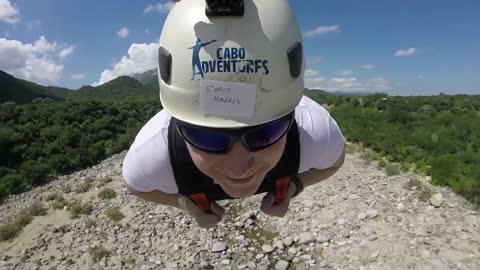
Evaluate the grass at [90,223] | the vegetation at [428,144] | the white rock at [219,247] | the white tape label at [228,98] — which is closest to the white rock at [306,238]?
the white rock at [219,247]

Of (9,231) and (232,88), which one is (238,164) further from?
(9,231)

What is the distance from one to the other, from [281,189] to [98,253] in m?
7.33

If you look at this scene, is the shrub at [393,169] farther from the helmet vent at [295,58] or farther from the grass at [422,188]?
the helmet vent at [295,58]

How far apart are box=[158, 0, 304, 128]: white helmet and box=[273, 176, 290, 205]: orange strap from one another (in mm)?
596

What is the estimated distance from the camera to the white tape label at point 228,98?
5.03 feet

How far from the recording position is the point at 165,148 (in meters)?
1.98

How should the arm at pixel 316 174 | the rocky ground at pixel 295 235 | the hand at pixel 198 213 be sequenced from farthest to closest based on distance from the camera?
1. the rocky ground at pixel 295 235
2. the arm at pixel 316 174
3. the hand at pixel 198 213

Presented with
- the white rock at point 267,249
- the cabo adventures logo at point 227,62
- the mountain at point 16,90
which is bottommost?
the white rock at point 267,249

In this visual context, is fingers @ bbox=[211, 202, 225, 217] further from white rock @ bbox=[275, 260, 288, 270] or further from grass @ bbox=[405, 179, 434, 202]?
grass @ bbox=[405, 179, 434, 202]

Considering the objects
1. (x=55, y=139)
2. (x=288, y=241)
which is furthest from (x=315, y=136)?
(x=55, y=139)

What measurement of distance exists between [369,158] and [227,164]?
10.6 meters

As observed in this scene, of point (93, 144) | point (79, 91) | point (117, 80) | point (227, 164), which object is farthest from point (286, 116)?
point (117, 80)

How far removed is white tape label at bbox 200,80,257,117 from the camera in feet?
5.03

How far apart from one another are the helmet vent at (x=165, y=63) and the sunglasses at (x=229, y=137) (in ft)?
0.76
